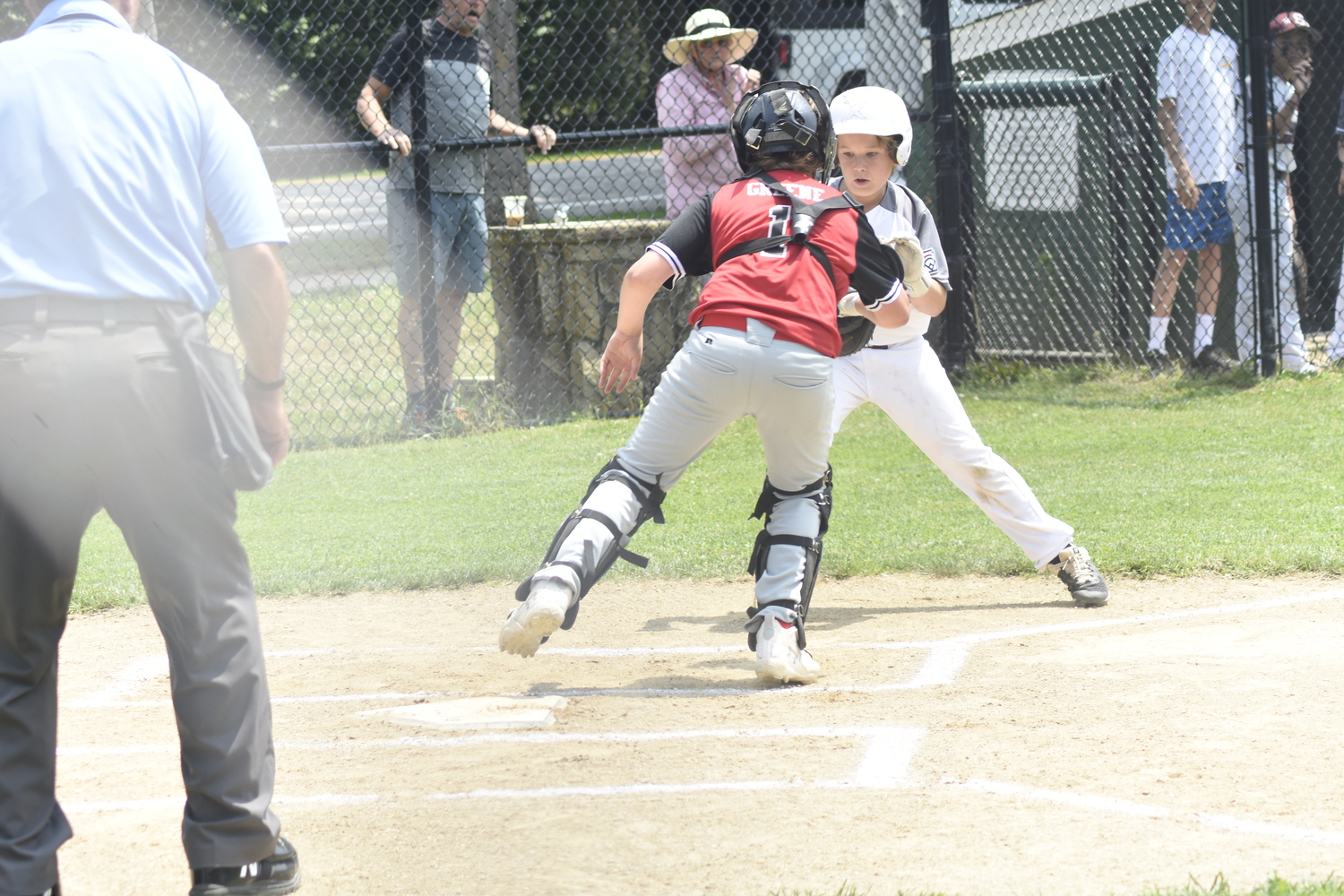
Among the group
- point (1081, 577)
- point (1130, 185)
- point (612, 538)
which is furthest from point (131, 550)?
point (1130, 185)

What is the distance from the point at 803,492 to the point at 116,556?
3.54 meters

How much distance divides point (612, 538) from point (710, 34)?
16.7 ft

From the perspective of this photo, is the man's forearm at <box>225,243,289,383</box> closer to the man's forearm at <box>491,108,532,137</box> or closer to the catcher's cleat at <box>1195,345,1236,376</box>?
the man's forearm at <box>491,108,532,137</box>

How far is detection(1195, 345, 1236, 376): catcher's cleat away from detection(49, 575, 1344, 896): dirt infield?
171 inches

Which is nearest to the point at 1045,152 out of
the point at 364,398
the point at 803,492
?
the point at 364,398

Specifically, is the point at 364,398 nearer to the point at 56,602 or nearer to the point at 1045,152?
the point at 1045,152

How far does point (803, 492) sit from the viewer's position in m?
4.29

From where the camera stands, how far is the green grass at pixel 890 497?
565 centimetres

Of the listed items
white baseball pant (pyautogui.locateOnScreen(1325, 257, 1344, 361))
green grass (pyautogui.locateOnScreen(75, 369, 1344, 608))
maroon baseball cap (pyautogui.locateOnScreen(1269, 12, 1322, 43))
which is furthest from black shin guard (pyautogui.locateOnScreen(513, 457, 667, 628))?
maroon baseball cap (pyautogui.locateOnScreen(1269, 12, 1322, 43))

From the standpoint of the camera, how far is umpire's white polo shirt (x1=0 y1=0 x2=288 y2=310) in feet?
8.37

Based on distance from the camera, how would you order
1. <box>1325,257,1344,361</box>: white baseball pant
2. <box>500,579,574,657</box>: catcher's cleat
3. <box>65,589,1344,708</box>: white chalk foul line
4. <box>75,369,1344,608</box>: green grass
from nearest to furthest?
1. <box>500,579,574,657</box>: catcher's cleat
2. <box>65,589,1344,708</box>: white chalk foul line
3. <box>75,369,1344,608</box>: green grass
4. <box>1325,257,1344,361</box>: white baseball pant

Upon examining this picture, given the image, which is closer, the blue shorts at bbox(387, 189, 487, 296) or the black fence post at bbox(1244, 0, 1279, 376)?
the blue shorts at bbox(387, 189, 487, 296)

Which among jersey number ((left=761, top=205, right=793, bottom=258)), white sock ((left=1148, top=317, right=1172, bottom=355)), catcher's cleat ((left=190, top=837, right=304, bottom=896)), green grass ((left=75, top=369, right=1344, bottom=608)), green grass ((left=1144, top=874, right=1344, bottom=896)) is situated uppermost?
jersey number ((left=761, top=205, right=793, bottom=258))

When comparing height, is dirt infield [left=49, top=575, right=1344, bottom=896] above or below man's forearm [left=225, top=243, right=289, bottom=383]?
below
